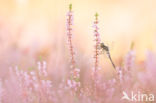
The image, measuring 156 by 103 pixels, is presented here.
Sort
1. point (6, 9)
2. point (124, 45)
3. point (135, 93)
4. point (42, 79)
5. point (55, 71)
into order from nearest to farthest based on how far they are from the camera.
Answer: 1. point (135, 93)
2. point (42, 79)
3. point (55, 71)
4. point (124, 45)
5. point (6, 9)

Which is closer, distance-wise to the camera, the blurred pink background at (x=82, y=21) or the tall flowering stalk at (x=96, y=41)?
the tall flowering stalk at (x=96, y=41)

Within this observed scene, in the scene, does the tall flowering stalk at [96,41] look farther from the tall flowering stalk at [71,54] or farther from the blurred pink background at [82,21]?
the blurred pink background at [82,21]

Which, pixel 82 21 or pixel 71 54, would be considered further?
pixel 82 21

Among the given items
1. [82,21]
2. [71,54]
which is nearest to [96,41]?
[71,54]

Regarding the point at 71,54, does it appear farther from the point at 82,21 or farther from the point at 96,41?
the point at 82,21

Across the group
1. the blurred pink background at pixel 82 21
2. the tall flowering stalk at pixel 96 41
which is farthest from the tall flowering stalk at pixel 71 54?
the blurred pink background at pixel 82 21

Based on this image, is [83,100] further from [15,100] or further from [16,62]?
[16,62]

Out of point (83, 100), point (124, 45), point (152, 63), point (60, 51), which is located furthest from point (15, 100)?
point (124, 45)

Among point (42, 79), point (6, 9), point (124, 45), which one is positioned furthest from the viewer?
point (6, 9)

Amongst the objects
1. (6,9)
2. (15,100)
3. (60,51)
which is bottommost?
(15,100)

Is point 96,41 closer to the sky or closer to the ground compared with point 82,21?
closer to the ground

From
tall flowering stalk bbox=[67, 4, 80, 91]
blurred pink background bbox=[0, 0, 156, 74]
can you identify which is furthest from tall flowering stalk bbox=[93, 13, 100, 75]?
blurred pink background bbox=[0, 0, 156, 74]
